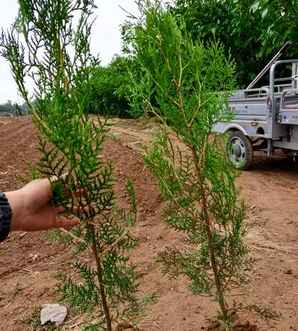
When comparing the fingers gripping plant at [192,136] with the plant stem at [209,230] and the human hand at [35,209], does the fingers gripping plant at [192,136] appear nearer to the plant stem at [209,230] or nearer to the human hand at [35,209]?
the plant stem at [209,230]

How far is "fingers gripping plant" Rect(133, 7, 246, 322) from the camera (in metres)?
2.62

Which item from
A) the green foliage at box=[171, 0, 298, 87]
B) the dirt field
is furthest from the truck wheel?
the green foliage at box=[171, 0, 298, 87]

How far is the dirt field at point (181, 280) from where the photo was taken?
350 cm

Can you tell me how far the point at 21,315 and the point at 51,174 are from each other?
268 cm

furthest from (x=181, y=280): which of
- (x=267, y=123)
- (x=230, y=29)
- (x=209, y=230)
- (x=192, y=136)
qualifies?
(x=230, y=29)

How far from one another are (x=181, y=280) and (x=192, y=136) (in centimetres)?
190

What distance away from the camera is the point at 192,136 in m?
2.71

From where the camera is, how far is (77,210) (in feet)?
6.72

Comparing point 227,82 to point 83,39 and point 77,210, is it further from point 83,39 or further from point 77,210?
point 77,210

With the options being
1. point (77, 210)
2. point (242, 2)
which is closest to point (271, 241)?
point (77, 210)

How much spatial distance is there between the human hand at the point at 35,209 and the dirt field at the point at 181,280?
1.25 ft

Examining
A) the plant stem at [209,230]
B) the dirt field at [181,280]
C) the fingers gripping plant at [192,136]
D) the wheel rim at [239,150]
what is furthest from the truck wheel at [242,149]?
the plant stem at [209,230]

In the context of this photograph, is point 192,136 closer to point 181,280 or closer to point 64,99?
point 64,99

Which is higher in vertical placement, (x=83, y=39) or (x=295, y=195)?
(x=83, y=39)
